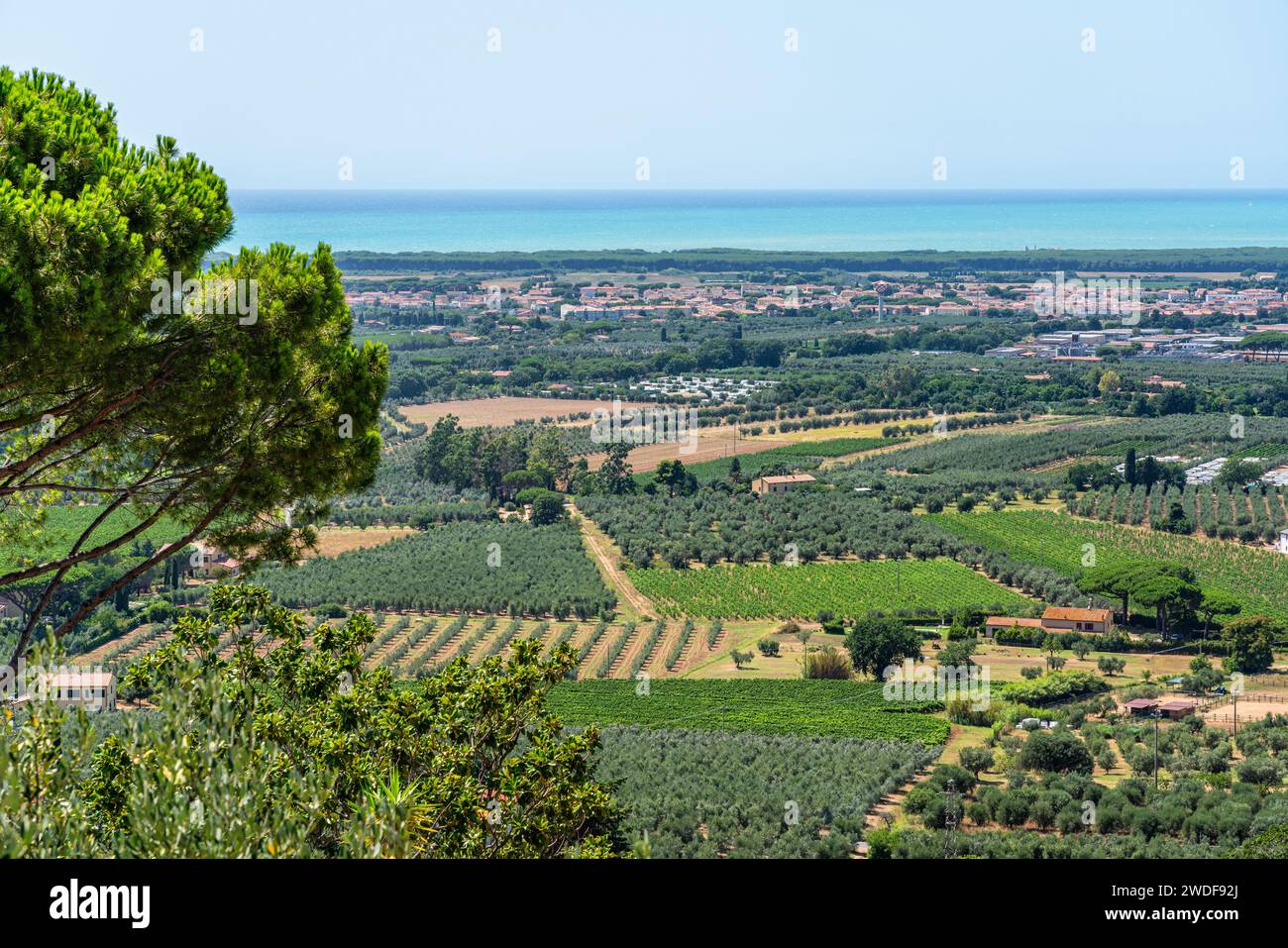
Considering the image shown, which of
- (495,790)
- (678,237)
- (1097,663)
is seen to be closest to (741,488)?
(1097,663)

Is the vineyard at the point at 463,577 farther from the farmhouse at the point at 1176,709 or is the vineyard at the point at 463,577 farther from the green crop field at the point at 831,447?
the green crop field at the point at 831,447

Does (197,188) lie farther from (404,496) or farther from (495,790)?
(404,496)

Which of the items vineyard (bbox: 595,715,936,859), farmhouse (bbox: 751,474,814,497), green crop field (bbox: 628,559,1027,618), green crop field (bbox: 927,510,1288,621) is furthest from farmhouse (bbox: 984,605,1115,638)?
farmhouse (bbox: 751,474,814,497)

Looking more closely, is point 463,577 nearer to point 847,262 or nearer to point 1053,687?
point 1053,687

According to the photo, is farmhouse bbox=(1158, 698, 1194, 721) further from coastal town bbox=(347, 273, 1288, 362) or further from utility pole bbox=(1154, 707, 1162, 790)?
coastal town bbox=(347, 273, 1288, 362)

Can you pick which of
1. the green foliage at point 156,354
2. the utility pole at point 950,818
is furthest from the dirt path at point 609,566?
the green foliage at point 156,354

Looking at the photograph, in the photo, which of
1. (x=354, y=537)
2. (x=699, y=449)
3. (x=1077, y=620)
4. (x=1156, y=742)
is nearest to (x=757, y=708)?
(x=1156, y=742)
